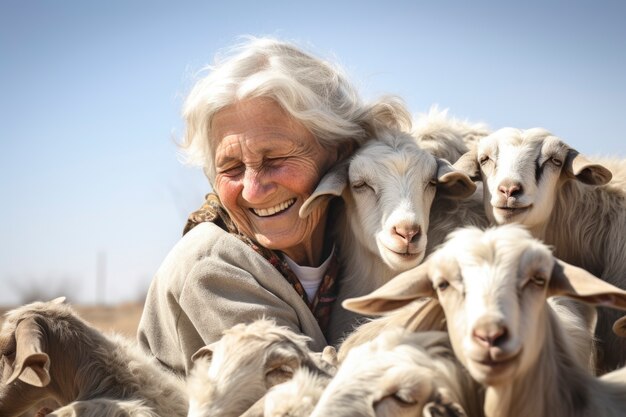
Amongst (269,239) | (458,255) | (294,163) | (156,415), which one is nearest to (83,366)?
(156,415)

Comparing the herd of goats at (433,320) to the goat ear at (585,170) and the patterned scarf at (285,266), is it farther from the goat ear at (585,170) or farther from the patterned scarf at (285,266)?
the patterned scarf at (285,266)

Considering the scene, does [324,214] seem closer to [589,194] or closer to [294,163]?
[294,163]

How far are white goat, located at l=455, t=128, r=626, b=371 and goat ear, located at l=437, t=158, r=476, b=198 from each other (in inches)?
3.1

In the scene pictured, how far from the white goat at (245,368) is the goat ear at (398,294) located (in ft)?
1.32

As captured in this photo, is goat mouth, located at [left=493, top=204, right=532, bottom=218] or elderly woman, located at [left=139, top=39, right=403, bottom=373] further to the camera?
elderly woman, located at [left=139, top=39, right=403, bottom=373]

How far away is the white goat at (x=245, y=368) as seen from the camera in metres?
2.87

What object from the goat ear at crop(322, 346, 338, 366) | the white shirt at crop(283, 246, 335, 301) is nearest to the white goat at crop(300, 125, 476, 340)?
the white shirt at crop(283, 246, 335, 301)

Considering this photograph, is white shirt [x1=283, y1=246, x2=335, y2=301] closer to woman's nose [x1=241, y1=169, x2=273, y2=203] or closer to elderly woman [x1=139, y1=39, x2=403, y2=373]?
elderly woman [x1=139, y1=39, x2=403, y2=373]

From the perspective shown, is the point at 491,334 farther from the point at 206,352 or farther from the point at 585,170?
the point at 585,170

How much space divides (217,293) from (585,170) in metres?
1.97

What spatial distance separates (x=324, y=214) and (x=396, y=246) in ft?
2.99

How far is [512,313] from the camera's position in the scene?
233 cm

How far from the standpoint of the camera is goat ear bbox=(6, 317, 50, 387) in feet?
11.1

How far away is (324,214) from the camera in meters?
4.77
